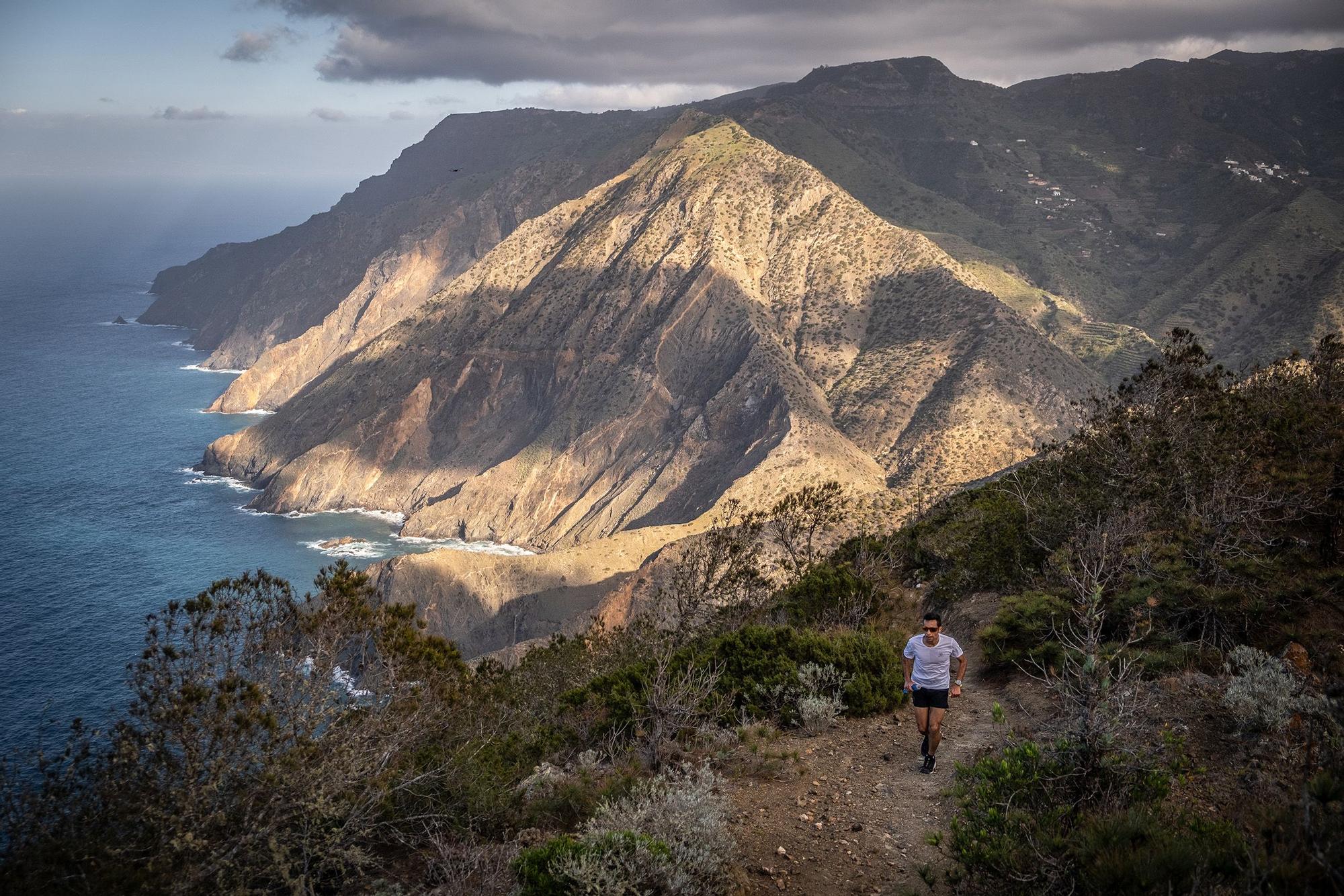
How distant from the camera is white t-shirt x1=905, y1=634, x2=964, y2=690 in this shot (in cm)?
1224

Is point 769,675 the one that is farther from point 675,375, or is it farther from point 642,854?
point 675,375

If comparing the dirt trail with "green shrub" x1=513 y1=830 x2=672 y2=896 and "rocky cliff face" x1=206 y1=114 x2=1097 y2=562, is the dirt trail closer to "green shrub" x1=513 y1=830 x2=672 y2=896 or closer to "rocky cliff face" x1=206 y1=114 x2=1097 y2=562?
"green shrub" x1=513 y1=830 x2=672 y2=896

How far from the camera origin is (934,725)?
12.1 meters

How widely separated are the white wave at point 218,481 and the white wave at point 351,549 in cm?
2990

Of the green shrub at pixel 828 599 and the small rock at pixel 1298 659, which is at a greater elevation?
the small rock at pixel 1298 659

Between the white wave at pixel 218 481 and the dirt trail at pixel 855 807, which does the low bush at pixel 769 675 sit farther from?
the white wave at pixel 218 481

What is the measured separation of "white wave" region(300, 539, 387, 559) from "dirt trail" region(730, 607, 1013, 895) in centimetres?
12498

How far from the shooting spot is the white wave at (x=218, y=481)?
6019 inches

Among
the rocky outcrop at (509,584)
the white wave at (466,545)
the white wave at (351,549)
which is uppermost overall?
the rocky outcrop at (509,584)

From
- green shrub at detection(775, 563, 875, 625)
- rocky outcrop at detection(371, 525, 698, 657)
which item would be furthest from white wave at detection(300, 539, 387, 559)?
green shrub at detection(775, 563, 875, 625)

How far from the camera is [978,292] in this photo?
118 meters

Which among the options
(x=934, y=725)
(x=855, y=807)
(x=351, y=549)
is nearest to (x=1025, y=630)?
(x=934, y=725)

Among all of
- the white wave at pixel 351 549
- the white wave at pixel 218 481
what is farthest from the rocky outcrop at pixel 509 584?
the white wave at pixel 218 481

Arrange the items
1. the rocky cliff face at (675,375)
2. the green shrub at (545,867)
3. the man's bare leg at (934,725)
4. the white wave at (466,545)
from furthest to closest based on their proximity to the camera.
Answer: the white wave at (466,545) → the rocky cliff face at (675,375) → the man's bare leg at (934,725) → the green shrub at (545,867)
